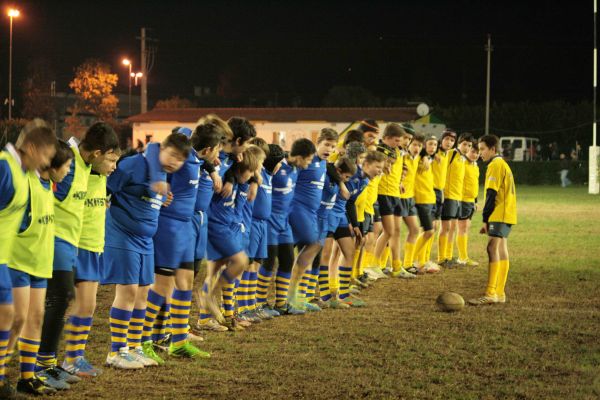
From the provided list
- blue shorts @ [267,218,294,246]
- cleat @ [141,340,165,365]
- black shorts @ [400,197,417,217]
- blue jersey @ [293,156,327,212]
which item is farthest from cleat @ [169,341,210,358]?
black shorts @ [400,197,417,217]

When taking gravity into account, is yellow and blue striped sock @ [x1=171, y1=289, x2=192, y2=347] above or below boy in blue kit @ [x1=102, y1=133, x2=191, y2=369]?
below

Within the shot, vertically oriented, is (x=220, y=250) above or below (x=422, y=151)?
below

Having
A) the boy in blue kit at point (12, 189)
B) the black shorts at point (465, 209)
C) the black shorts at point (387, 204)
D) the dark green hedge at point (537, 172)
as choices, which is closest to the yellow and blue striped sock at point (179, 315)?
the boy in blue kit at point (12, 189)

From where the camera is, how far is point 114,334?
23.0 ft

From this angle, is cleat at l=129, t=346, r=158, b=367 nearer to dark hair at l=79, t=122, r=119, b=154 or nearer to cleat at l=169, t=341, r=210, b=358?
cleat at l=169, t=341, r=210, b=358

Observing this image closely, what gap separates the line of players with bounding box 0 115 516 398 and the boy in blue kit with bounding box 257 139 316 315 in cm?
2

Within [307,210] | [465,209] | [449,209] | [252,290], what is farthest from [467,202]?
[252,290]

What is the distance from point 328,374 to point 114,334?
181 centimetres

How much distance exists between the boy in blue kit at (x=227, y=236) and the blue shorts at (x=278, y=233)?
3.37ft

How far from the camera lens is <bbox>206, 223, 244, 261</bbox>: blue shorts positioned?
8.46m

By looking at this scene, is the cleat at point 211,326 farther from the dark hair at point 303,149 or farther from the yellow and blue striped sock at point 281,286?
the dark hair at point 303,149

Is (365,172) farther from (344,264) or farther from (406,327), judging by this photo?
(406,327)

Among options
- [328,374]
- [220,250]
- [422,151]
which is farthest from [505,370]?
[422,151]

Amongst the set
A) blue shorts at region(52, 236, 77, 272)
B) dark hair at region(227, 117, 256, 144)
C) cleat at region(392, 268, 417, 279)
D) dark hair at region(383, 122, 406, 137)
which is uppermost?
dark hair at region(383, 122, 406, 137)
